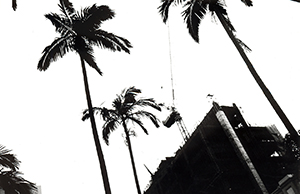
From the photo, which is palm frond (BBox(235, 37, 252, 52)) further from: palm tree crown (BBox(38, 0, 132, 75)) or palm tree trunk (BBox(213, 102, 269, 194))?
palm tree trunk (BBox(213, 102, 269, 194))

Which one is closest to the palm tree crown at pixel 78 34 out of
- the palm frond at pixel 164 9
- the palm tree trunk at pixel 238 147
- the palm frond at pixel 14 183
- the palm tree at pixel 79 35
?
the palm tree at pixel 79 35

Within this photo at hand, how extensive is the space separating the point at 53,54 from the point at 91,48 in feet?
6.75

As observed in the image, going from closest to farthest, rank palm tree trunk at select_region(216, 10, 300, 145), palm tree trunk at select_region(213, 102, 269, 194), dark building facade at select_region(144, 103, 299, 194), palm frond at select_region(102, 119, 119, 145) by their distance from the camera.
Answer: palm tree trunk at select_region(216, 10, 300, 145), palm frond at select_region(102, 119, 119, 145), palm tree trunk at select_region(213, 102, 269, 194), dark building facade at select_region(144, 103, 299, 194)

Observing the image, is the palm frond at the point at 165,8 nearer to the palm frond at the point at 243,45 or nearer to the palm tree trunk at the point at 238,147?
the palm frond at the point at 243,45

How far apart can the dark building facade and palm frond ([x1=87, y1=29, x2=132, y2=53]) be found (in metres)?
22.0

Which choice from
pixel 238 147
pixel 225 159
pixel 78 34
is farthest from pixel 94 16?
pixel 225 159

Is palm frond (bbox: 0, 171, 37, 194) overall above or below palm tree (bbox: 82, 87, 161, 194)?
below

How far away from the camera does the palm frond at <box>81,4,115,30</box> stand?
14836 mm

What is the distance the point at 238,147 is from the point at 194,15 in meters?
21.0

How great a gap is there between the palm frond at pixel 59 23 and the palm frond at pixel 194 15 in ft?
21.6

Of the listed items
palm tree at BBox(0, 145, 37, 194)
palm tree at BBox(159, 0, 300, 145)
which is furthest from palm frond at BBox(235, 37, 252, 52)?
palm tree at BBox(0, 145, 37, 194)

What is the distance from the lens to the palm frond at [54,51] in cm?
1451

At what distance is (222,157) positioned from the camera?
3378 cm

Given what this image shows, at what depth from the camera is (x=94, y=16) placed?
14.9 m
